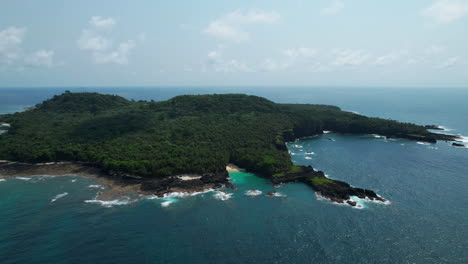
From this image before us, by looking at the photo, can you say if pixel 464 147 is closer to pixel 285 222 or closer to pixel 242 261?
pixel 285 222

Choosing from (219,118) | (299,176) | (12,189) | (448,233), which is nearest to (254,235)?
(299,176)

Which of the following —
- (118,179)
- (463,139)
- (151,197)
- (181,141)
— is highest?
(181,141)

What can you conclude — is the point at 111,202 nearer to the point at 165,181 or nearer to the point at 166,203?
the point at 166,203

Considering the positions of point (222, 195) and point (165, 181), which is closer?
point (222, 195)

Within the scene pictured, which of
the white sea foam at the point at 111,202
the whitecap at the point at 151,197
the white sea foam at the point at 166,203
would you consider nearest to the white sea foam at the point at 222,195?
the white sea foam at the point at 166,203

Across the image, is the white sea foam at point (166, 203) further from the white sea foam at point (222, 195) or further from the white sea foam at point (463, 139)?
the white sea foam at point (463, 139)

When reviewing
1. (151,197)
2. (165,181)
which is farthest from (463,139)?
(151,197)
